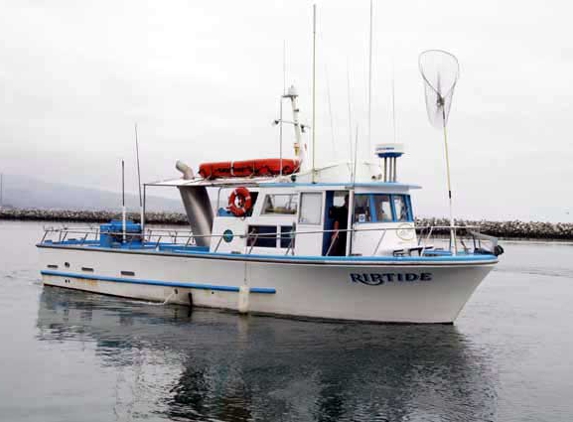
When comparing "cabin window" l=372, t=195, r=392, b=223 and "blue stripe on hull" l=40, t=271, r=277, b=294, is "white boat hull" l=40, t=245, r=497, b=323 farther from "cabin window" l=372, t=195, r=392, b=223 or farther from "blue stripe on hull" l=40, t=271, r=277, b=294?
"cabin window" l=372, t=195, r=392, b=223

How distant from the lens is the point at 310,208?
15125mm

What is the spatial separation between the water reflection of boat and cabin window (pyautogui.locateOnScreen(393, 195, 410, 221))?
263 centimetres

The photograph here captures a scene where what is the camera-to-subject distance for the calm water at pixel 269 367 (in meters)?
9.30

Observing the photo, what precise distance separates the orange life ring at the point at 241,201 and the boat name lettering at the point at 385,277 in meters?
3.55

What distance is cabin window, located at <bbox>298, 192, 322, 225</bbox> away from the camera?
15.0 meters

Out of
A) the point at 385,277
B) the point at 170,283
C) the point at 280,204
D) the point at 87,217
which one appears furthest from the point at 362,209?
the point at 87,217

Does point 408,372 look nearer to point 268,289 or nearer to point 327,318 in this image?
point 327,318

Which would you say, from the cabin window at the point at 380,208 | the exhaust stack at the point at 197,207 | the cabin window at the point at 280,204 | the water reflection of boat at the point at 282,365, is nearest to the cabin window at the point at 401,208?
the cabin window at the point at 380,208

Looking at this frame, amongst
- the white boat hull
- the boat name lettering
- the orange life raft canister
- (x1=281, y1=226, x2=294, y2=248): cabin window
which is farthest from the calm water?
the orange life raft canister

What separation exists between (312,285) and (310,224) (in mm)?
1483

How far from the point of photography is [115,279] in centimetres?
1827

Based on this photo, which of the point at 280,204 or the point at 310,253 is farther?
the point at 280,204

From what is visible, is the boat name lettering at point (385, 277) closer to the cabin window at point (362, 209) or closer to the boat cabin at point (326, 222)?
the boat cabin at point (326, 222)

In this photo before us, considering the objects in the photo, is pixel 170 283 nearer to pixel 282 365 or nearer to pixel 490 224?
pixel 282 365
